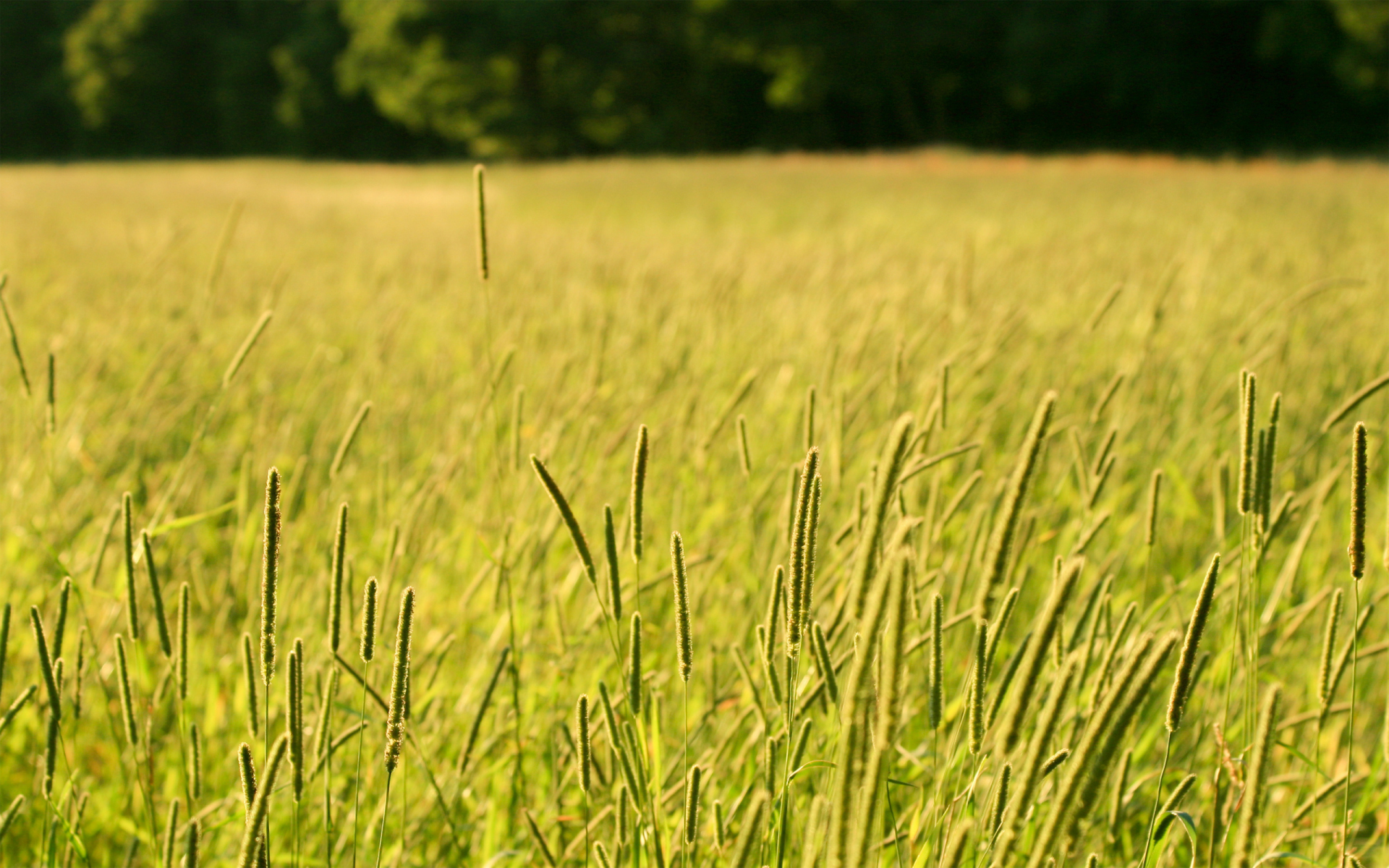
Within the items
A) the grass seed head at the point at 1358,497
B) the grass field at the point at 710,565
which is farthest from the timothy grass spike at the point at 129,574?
the grass seed head at the point at 1358,497

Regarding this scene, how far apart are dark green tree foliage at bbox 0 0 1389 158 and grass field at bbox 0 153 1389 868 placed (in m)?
25.4

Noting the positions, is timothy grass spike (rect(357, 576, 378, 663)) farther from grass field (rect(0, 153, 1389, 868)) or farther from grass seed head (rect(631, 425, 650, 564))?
grass seed head (rect(631, 425, 650, 564))

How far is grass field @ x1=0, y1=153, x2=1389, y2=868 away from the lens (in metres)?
0.67

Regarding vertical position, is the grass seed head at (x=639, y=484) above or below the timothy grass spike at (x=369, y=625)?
above

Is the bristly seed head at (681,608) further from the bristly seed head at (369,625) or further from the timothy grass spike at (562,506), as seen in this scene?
the bristly seed head at (369,625)

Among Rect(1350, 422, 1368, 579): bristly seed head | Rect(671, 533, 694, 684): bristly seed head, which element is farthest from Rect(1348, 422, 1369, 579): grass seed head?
Rect(671, 533, 694, 684): bristly seed head

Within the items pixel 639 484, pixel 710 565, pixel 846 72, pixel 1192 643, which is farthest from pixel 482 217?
pixel 846 72

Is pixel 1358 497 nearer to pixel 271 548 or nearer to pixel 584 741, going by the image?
pixel 584 741

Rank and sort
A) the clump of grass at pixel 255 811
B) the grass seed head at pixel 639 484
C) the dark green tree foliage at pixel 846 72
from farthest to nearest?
1. the dark green tree foliage at pixel 846 72
2. the grass seed head at pixel 639 484
3. the clump of grass at pixel 255 811

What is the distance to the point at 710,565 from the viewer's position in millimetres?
1214

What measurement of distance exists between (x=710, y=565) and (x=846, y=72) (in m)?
30.0

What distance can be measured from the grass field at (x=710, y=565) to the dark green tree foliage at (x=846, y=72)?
999 inches

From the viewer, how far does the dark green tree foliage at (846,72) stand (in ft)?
89.1

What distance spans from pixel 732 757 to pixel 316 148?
129 ft
